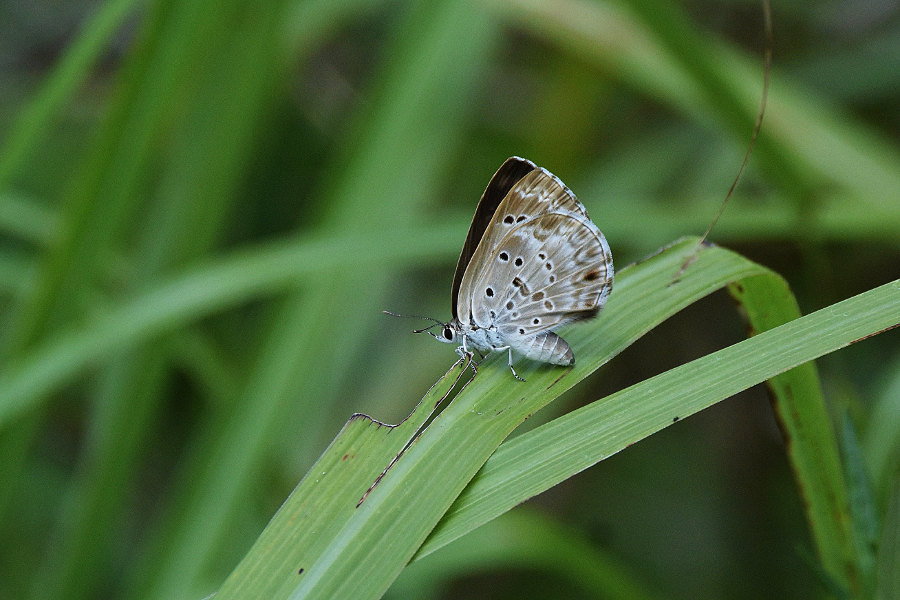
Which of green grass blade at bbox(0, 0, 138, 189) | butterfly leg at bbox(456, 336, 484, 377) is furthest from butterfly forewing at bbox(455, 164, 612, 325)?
green grass blade at bbox(0, 0, 138, 189)

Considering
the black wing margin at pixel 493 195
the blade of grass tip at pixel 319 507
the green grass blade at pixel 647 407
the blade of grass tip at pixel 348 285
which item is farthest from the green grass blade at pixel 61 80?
the green grass blade at pixel 647 407

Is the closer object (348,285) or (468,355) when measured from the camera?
(468,355)

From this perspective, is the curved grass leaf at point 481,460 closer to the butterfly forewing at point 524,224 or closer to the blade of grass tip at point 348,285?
the butterfly forewing at point 524,224

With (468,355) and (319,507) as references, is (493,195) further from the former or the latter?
(319,507)

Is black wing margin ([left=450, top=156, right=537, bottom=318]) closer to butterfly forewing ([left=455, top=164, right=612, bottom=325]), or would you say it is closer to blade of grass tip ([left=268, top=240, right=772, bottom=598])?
butterfly forewing ([left=455, top=164, right=612, bottom=325])

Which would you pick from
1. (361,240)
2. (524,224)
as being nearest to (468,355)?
(524,224)

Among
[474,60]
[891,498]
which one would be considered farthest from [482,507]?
[474,60]

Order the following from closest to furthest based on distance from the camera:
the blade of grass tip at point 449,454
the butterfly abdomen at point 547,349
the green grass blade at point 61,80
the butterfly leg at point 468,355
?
the blade of grass tip at point 449,454, the butterfly abdomen at point 547,349, the butterfly leg at point 468,355, the green grass blade at point 61,80
